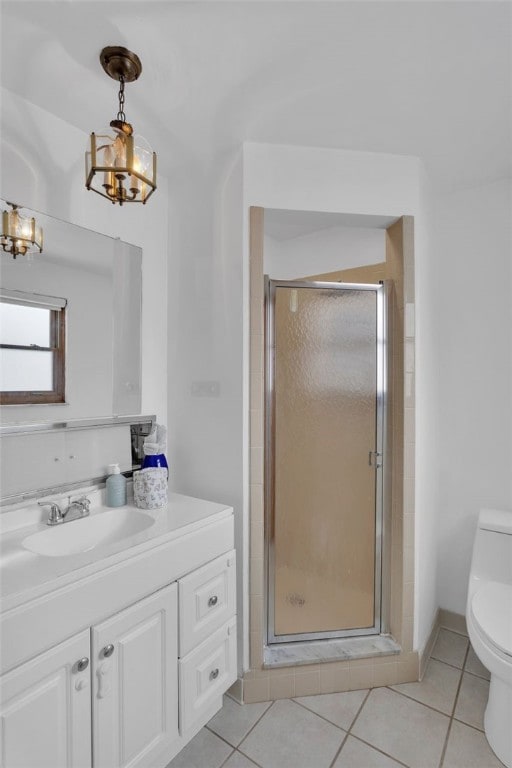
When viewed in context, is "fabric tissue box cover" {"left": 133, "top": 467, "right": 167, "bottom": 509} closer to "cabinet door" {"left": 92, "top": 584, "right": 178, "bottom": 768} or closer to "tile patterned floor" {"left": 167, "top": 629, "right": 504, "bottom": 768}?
"cabinet door" {"left": 92, "top": 584, "right": 178, "bottom": 768}

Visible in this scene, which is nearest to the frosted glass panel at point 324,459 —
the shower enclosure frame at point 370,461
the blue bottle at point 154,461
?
the shower enclosure frame at point 370,461

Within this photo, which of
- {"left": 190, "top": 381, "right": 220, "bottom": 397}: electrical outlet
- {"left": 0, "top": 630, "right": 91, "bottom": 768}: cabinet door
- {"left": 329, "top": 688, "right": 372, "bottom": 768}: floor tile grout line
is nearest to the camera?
{"left": 0, "top": 630, "right": 91, "bottom": 768}: cabinet door

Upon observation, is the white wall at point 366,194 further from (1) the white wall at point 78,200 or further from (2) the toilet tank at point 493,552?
(1) the white wall at point 78,200

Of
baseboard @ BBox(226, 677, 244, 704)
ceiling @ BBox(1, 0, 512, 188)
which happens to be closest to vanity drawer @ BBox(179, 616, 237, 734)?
baseboard @ BBox(226, 677, 244, 704)

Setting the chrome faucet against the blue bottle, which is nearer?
the chrome faucet

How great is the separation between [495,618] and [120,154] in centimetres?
206

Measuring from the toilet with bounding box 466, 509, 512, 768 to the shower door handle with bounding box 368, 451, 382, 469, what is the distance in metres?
Answer: 0.54

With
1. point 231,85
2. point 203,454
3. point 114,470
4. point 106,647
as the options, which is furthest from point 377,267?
point 106,647

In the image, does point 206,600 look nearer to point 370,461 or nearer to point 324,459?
point 324,459

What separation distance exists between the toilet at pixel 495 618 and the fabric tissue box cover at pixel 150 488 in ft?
4.26

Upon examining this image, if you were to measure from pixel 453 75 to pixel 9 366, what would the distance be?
181cm

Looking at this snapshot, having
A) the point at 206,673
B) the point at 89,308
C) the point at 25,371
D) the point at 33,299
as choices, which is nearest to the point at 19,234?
the point at 33,299

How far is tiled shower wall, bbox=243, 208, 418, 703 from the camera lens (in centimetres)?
172

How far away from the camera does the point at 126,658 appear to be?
3.81 feet
